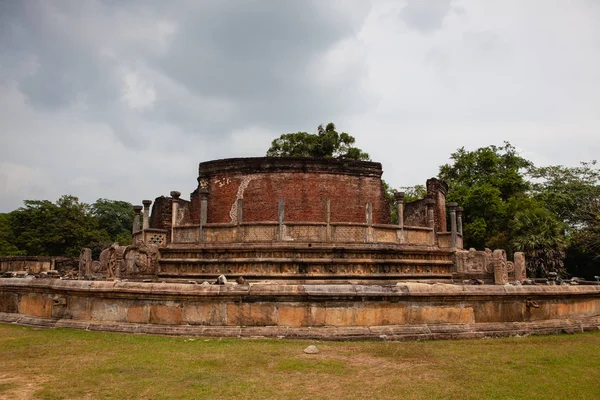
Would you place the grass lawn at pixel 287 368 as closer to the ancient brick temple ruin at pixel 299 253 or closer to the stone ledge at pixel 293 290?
the stone ledge at pixel 293 290

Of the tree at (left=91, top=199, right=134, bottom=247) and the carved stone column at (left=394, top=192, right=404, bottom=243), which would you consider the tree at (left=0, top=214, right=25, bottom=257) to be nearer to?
the tree at (left=91, top=199, right=134, bottom=247)

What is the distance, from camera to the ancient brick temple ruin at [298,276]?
6473 mm

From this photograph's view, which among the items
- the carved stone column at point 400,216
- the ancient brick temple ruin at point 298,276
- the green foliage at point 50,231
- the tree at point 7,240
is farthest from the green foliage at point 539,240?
the tree at point 7,240

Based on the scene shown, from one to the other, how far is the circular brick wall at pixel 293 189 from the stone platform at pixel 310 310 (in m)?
11.9

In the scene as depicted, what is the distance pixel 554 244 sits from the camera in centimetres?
2366

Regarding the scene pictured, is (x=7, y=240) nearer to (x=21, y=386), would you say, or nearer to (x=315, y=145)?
(x=315, y=145)

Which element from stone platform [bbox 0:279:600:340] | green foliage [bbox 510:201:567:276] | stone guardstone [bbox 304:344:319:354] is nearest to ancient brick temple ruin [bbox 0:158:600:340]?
stone platform [bbox 0:279:600:340]

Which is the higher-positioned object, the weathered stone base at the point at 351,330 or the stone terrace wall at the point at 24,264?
the stone terrace wall at the point at 24,264

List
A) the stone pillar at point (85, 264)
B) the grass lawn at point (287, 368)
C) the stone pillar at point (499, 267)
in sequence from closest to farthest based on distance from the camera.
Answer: the grass lawn at point (287, 368) < the stone pillar at point (499, 267) < the stone pillar at point (85, 264)

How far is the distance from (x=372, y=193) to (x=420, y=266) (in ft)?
21.9

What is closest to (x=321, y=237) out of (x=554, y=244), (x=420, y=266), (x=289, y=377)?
(x=420, y=266)

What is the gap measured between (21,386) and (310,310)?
11.7 ft

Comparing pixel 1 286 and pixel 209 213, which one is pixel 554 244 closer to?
pixel 209 213

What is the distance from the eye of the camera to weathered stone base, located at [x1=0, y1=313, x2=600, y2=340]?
6.24m
